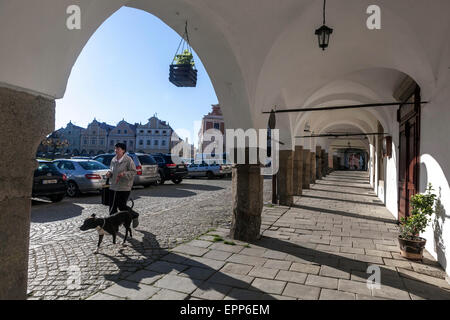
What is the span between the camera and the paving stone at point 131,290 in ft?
8.87

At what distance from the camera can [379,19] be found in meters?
4.22

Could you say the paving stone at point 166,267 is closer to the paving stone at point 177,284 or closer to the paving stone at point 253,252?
the paving stone at point 177,284

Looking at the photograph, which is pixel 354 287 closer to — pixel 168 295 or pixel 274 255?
pixel 274 255

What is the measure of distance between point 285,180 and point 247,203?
429 centimetres

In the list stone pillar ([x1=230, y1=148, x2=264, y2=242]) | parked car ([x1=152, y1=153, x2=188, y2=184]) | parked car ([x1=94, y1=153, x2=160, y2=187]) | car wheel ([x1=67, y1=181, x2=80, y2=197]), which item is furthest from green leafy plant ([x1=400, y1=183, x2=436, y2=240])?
parked car ([x1=152, y1=153, x2=188, y2=184])

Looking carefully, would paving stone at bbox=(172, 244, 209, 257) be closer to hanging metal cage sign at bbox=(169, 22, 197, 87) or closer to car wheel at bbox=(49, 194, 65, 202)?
hanging metal cage sign at bbox=(169, 22, 197, 87)

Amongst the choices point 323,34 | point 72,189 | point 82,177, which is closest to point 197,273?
point 323,34

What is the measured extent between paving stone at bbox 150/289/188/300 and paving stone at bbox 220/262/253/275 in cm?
78

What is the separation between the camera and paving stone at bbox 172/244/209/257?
4018 mm

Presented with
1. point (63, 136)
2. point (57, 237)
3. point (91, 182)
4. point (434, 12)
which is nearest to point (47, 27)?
point (57, 237)

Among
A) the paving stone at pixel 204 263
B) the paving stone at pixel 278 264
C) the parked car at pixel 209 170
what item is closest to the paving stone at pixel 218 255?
the paving stone at pixel 204 263

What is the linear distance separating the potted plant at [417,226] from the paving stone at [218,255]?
2.61 metres

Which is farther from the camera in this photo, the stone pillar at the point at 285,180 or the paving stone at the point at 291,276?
the stone pillar at the point at 285,180
